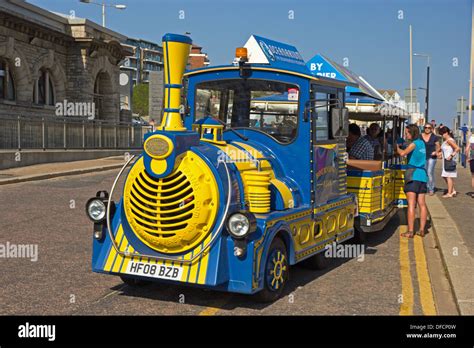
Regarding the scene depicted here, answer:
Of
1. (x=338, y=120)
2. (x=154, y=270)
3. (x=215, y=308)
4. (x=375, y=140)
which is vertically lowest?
(x=215, y=308)

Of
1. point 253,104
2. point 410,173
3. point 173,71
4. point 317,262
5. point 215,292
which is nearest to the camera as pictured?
point 173,71

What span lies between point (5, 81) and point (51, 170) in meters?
9.29

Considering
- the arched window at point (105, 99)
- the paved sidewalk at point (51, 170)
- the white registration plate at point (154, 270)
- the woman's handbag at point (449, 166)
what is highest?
the arched window at point (105, 99)

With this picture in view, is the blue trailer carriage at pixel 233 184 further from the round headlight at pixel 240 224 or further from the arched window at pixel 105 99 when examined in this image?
the arched window at pixel 105 99

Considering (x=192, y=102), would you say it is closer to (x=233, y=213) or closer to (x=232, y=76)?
(x=232, y=76)

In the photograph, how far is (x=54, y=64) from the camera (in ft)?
102

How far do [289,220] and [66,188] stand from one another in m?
11.4

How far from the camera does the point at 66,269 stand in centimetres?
737

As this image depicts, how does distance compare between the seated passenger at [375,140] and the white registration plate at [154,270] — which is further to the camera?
the seated passenger at [375,140]

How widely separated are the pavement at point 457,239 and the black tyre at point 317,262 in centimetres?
151

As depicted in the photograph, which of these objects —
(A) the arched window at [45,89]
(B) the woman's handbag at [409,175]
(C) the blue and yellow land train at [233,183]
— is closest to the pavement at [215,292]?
(C) the blue and yellow land train at [233,183]

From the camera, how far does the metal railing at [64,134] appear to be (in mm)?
21781

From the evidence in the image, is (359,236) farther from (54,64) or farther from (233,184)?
(54,64)

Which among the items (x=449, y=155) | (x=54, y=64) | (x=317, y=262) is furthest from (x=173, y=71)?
(x=54, y=64)
